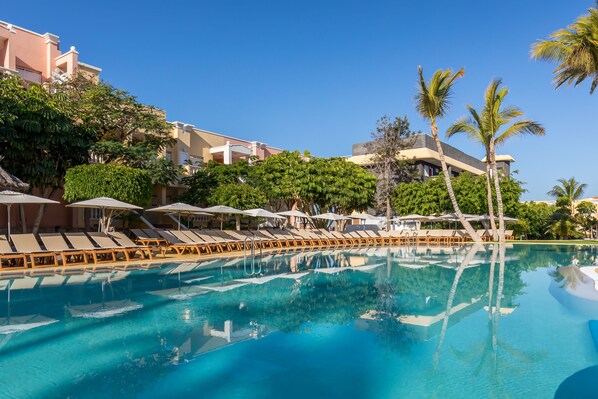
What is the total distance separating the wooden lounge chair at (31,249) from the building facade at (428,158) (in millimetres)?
25363

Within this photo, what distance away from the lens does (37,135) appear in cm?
1555

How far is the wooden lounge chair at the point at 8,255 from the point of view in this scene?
11.4 m

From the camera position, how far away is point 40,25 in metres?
22.2

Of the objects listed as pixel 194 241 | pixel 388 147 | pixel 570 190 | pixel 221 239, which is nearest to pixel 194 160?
pixel 221 239

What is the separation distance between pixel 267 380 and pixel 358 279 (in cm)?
686

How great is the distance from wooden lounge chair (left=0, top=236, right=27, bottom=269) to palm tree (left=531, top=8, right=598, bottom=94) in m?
14.6

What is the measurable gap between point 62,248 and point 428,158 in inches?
1244

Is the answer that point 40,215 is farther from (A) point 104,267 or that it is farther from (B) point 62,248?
(A) point 104,267

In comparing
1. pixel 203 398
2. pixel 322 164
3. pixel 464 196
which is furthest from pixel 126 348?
pixel 464 196

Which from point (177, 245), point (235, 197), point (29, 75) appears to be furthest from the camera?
point (29, 75)

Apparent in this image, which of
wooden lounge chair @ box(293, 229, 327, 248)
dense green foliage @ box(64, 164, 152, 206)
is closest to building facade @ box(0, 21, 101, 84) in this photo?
dense green foliage @ box(64, 164, 152, 206)

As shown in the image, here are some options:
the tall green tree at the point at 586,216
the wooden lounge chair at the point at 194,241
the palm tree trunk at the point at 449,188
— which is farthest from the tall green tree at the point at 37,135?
the tall green tree at the point at 586,216

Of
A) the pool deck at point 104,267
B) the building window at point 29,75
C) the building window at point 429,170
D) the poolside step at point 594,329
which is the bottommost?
the poolside step at point 594,329

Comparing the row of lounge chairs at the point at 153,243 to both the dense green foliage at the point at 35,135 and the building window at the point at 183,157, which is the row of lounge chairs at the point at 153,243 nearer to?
the dense green foliage at the point at 35,135
